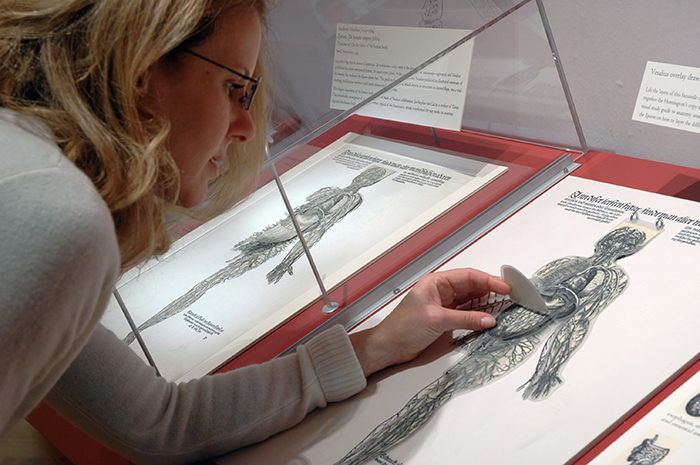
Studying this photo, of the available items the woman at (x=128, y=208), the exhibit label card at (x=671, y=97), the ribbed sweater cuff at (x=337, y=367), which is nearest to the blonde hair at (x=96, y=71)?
the woman at (x=128, y=208)

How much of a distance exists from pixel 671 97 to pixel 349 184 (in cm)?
79

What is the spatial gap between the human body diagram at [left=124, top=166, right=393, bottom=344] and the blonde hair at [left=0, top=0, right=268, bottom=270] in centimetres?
72

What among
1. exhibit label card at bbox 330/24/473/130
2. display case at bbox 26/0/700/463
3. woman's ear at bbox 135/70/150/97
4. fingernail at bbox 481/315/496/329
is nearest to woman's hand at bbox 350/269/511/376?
fingernail at bbox 481/315/496/329

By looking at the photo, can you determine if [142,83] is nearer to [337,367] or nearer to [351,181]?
[337,367]

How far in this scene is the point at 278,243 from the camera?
5.25ft

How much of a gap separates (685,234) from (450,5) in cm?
Answer: 76

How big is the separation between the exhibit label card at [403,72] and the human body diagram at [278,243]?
257 millimetres

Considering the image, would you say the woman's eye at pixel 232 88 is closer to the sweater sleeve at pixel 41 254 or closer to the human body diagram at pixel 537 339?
the sweater sleeve at pixel 41 254

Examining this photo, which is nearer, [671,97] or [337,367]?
[337,367]

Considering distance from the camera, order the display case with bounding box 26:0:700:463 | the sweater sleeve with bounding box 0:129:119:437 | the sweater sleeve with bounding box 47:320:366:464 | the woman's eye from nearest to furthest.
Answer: the sweater sleeve with bounding box 0:129:119:437
the woman's eye
the sweater sleeve with bounding box 47:320:366:464
the display case with bounding box 26:0:700:463

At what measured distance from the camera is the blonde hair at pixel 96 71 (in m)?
0.78

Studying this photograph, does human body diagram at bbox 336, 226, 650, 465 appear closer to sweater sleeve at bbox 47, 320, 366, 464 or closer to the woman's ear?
sweater sleeve at bbox 47, 320, 366, 464

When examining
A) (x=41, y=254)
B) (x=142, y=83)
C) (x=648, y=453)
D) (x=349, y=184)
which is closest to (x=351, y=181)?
(x=349, y=184)

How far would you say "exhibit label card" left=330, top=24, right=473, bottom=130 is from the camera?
58.5 inches
